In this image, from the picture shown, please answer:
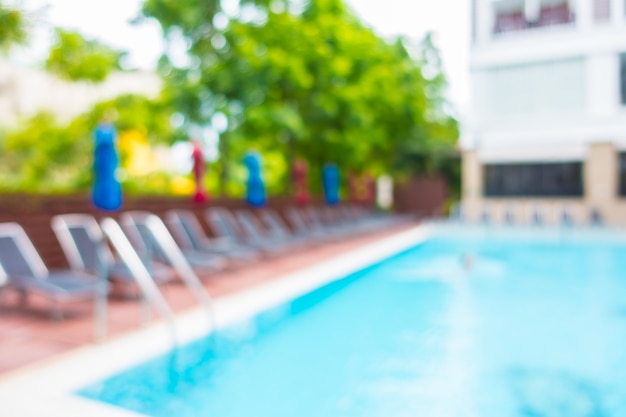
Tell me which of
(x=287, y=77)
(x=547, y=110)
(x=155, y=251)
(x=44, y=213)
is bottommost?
(x=155, y=251)

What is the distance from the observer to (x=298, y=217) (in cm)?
1403

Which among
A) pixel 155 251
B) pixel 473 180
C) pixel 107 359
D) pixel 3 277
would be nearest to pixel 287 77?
pixel 155 251

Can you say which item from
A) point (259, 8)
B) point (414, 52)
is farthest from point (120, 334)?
point (414, 52)

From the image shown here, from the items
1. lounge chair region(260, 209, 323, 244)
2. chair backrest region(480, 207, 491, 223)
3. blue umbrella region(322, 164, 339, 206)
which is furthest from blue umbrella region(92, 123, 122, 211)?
chair backrest region(480, 207, 491, 223)

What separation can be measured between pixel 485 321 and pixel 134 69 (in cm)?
1360

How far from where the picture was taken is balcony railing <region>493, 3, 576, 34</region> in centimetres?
1853

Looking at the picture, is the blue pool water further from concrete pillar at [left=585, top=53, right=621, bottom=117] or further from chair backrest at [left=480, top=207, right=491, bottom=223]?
concrete pillar at [left=585, top=53, right=621, bottom=117]

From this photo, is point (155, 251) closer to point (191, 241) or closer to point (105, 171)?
point (191, 241)

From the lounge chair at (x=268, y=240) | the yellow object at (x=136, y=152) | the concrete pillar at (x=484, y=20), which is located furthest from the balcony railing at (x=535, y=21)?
the yellow object at (x=136, y=152)

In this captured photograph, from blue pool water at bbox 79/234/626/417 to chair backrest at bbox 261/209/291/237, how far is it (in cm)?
314

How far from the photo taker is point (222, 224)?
10617 mm

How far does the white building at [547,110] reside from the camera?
18609mm

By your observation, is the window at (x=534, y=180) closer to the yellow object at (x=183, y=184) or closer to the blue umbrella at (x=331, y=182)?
the blue umbrella at (x=331, y=182)

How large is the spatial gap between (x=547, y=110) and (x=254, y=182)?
1240 centimetres
